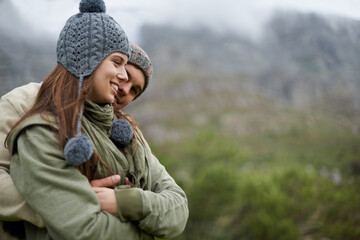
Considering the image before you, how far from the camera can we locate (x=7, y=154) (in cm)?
124

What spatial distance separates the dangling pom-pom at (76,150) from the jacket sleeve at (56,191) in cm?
4

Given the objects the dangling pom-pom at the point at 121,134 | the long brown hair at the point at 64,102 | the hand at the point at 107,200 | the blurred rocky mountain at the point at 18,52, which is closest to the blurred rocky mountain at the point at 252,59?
the blurred rocky mountain at the point at 18,52

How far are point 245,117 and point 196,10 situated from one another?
3991 centimetres

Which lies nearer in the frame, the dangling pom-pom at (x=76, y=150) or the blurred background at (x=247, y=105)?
the dangling pom-pom at (x=76, y=150)

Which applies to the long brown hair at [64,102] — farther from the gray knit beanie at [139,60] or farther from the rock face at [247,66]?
the rock face at [247,66]

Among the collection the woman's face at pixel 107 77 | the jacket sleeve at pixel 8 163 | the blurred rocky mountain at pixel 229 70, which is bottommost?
the jacket sleeve at pixel 8 163


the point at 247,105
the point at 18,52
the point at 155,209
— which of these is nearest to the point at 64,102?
the point at 155,209

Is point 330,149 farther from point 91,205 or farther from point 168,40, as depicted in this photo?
point 168,40

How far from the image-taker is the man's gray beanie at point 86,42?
1.24 meters

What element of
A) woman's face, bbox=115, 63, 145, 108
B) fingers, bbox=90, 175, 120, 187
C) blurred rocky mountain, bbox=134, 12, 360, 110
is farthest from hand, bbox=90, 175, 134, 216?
blurred rocky mountain, bbox=134, 12, 360, 110

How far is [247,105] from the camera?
7256 centimetres

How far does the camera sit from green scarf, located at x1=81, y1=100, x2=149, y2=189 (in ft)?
4.10

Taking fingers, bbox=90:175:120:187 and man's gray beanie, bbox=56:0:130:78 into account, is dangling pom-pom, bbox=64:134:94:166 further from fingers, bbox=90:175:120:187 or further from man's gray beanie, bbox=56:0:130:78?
man's gray beanie, bbox=56:0:130:78

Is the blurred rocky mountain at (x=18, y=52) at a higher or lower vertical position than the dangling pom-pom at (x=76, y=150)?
higher
